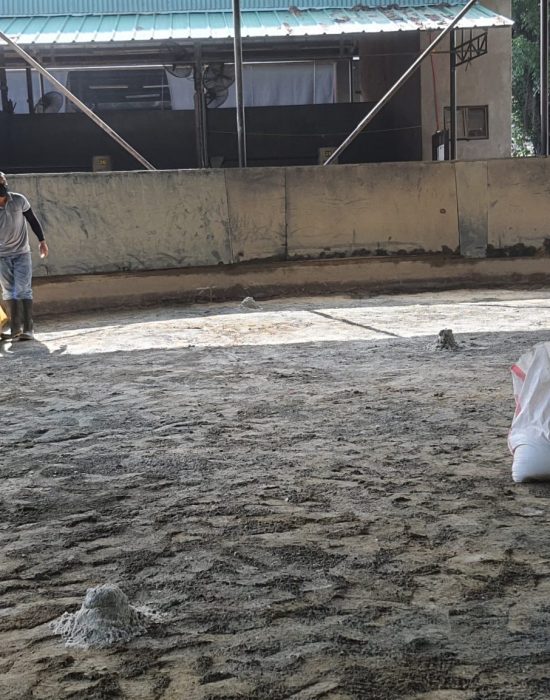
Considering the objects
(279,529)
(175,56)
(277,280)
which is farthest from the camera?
(175,56)

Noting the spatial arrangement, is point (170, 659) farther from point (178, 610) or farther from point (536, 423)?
point (536, 423)

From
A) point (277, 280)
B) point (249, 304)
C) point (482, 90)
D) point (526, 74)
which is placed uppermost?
point (526, 74)

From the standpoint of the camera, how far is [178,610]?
8.67ft

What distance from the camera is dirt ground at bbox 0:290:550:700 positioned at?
229 cm

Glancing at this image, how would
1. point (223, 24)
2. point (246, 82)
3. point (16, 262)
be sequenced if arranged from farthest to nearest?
point (246, 82) → point (223, 24) → point (16, 262)

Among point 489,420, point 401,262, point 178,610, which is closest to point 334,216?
point 401,262

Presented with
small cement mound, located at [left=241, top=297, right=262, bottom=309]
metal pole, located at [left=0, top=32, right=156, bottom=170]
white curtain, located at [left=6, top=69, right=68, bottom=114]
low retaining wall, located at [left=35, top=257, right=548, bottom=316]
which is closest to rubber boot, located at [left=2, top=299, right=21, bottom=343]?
low retaining wall, located at [left=35, top=257, right=548, bottom=316]

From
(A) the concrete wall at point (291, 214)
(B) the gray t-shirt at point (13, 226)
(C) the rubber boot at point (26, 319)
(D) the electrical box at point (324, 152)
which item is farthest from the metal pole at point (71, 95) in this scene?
(D) the electrical box at point (324, 152)

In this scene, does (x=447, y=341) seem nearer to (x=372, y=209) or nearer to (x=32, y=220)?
(x=32, y=220)

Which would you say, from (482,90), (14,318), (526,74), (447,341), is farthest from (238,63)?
(526,74)

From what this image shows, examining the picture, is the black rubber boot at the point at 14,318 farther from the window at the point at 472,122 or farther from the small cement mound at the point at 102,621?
the window at the point at 472,122

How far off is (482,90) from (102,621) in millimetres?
17082

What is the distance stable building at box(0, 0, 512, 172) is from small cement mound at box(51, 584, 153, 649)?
514 inches

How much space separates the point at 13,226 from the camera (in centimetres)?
863
